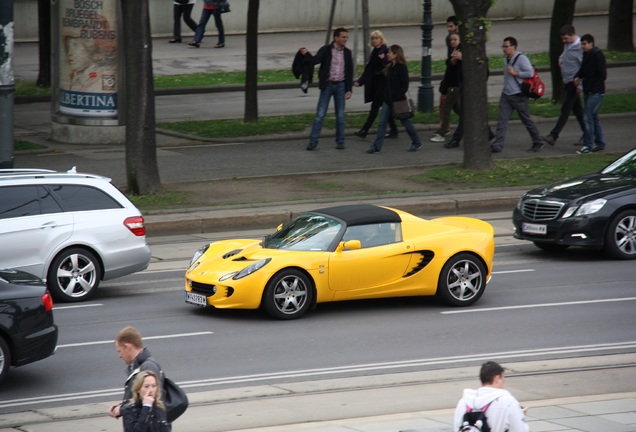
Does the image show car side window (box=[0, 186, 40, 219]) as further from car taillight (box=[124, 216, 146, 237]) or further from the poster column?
the poster column

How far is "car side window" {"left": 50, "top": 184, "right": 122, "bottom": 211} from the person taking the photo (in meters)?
13.9

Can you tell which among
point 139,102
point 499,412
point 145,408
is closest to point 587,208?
point 139,102

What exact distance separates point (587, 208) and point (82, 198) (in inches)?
264

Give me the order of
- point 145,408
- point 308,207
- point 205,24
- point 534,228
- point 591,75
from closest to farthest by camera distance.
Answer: point 145,408
point 534,228
point 308,207
point 591,75
point 205,24

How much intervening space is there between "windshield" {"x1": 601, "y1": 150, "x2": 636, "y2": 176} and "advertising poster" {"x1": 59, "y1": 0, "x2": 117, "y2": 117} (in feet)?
38.2

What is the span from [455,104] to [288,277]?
11.8 meters

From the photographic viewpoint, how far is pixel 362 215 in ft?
43.1

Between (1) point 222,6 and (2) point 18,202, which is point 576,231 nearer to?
(2) point 18,202

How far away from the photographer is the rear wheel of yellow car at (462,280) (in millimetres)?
13156

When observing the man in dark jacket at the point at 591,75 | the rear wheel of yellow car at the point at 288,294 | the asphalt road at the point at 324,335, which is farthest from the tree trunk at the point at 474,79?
the rear wheel of yellow car at the point at 288,294

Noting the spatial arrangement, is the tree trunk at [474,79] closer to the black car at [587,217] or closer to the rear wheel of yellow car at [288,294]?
the black car at [587,217]

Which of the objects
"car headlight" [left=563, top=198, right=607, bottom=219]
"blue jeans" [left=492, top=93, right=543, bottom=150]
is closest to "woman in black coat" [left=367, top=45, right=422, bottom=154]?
"blue jeans" [left=492, top=93, right=543, bottom=150]

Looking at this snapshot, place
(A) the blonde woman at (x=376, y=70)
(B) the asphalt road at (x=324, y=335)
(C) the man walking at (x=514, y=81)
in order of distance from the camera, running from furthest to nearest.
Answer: (A) the blonde woman at (x=376, y=70) < (C) the man walking at (x=514, y=81) < (B) the asphalt road at (x=324, y=335)

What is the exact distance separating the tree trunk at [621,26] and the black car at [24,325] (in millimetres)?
29013
